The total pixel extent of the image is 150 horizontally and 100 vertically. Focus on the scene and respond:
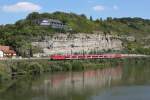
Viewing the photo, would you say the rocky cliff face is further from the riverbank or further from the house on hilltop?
the riverbank

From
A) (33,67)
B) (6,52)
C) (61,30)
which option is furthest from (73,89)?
(61,30)

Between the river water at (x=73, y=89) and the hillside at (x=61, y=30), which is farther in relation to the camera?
the hillside at (x=61, y=30)

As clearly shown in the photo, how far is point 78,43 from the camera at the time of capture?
122312 millimetres

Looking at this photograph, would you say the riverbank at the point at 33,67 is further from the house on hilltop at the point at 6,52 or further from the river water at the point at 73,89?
the house on hilltop at the point at 6,52

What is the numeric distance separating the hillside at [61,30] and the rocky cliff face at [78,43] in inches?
76.0

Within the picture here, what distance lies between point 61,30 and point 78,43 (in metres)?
6.34

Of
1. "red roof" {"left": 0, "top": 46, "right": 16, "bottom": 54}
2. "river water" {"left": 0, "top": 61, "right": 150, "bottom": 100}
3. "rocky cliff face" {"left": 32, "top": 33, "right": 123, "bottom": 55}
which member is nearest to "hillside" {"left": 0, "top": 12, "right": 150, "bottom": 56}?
"rocky cliff face" {"left": 32, "top": 33, "right": 123, "bottom": 55}

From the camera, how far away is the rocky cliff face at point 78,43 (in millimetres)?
107794

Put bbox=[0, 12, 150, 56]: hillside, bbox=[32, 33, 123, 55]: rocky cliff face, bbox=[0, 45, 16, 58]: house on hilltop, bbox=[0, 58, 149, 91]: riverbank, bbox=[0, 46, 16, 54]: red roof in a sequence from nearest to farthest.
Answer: bbox=[0, 58, 149, 91]: riverbank < bbox=[0, 45, 16, 58]: house on hilltop < bbox=[0, 46, 16, 54]: red roof < bbox=[0, 12, 150, 56]: hillside < bbox=[32, 33, 123, 55]: rocky cliff face

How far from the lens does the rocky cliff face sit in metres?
108

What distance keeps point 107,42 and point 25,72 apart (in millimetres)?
73117

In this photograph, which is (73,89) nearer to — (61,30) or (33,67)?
(33,67)

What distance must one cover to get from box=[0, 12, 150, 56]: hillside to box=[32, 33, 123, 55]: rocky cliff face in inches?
76.0

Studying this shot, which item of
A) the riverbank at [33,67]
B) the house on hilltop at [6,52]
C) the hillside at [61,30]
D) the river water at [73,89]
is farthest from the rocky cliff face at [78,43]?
the river water at [73,89]
